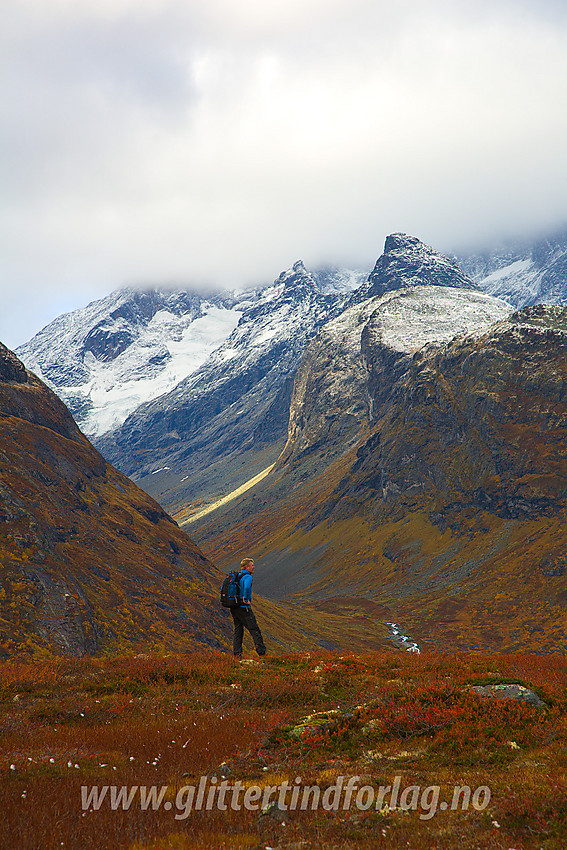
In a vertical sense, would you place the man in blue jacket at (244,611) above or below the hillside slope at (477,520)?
above

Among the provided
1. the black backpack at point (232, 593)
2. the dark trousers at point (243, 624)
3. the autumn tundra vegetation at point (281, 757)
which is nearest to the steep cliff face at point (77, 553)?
the dark trousers at point (243, 624)

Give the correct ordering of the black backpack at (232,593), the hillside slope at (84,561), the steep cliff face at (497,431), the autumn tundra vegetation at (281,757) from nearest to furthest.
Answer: the autumn tundra vegetation at (281,757), the black backpack at (232,593), the hillside slope at (84,561), the steep cliff face at (497,431)

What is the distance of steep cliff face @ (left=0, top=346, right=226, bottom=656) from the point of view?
38.6m

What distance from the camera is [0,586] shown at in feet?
123

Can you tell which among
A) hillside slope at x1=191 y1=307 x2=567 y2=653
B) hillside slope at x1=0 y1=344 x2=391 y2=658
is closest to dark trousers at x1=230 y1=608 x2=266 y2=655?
hillside slope at x1=0 y1=344 x2=391 y2=658

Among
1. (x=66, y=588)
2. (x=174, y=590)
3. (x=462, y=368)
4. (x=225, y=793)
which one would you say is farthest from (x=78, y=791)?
(x=462, y=368)

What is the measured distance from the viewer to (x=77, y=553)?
52.5 m

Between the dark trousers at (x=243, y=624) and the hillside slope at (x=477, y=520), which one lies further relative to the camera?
the hillside slope at (x=477, y=520)

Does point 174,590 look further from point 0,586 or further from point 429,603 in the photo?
point 429,603

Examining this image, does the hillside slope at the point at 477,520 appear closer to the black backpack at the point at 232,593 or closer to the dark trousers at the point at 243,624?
the dark trousers at the point at 243,624

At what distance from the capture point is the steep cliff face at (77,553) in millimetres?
38562

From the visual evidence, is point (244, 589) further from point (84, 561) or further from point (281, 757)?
point (84, 561)

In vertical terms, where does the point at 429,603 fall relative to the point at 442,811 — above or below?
below

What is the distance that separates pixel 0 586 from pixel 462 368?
179m
